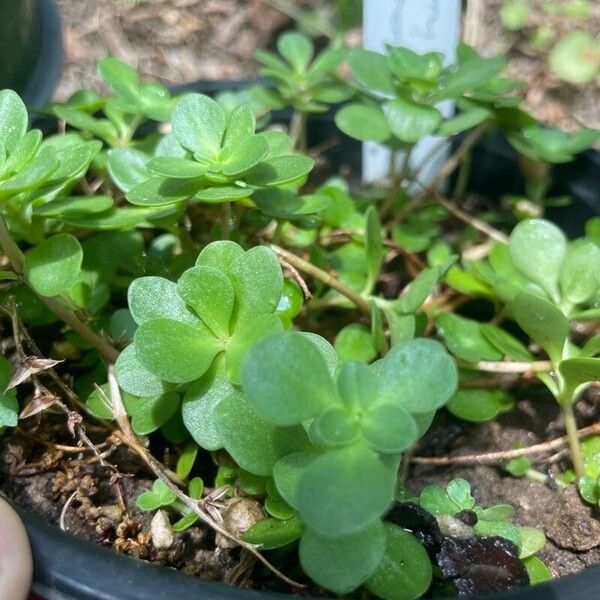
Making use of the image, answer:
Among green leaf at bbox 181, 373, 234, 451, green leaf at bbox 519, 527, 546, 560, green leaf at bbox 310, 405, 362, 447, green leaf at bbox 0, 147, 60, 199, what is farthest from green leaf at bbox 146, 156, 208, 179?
green leaf at bbox 519, 527, 546, 560

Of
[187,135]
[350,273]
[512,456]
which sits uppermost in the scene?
[187,135]

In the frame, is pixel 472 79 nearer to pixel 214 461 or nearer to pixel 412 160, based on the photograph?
pixel 412 160

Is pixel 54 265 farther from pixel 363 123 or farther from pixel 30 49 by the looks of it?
pixel 30 49

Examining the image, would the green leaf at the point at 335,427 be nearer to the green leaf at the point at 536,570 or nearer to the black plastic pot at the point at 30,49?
the green leaf at the point at 536,570

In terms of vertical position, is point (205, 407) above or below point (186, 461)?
above

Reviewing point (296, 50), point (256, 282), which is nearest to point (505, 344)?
point (256, 282)

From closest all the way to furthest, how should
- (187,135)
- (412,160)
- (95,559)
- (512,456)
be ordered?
(95,559) → (187,135) → (512,456) → (412,160)

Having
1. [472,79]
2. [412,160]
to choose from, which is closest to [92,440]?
[472,79]

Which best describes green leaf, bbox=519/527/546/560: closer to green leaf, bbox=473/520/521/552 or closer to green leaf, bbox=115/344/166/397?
green leaf, bbox=473/520/521/552
